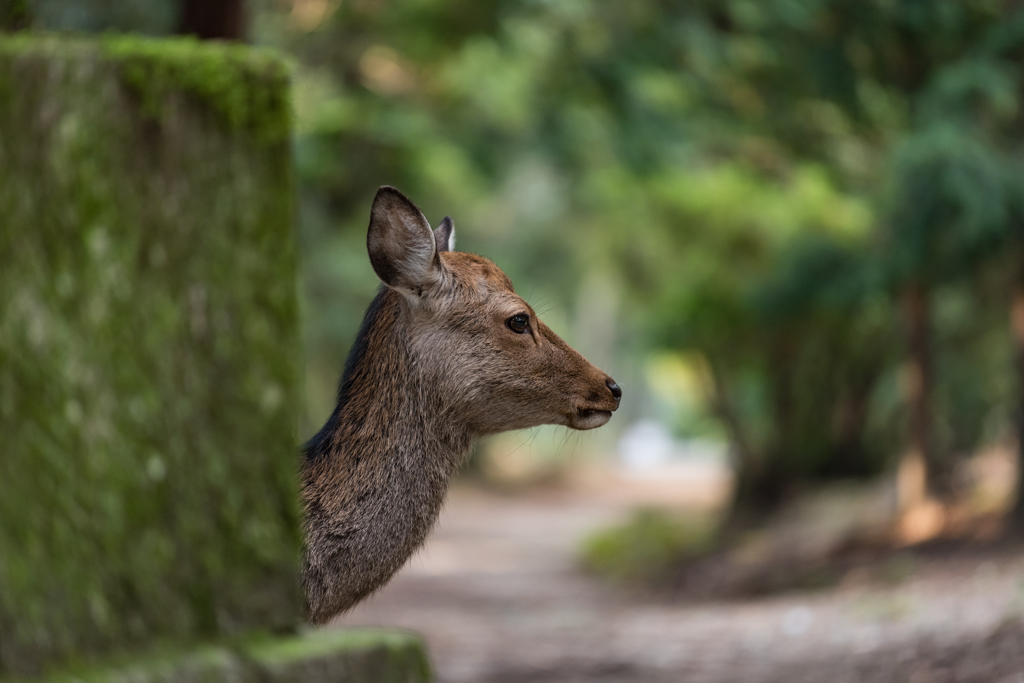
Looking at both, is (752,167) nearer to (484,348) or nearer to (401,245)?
(484,348)

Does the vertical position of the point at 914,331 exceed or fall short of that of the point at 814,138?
it falls short

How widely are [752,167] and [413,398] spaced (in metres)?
9.63

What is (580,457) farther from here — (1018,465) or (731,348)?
(1018,465)

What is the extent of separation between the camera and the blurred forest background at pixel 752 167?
7.69 m

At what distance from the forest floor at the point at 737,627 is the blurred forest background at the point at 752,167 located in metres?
1.88

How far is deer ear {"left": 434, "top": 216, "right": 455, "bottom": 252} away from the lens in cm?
386

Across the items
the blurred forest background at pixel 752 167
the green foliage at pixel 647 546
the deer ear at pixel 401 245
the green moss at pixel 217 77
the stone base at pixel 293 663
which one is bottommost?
the stone base at pixel 293 663

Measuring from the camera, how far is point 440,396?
134 inches

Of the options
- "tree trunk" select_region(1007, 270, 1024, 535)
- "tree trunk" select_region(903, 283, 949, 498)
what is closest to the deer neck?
"tree trunk" select_region(1007, 270, 1024, 535)

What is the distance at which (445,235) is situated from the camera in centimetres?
392

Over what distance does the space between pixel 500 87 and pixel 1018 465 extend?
258 inches

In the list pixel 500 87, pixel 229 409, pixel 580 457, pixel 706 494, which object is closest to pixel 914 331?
pixel 500 87

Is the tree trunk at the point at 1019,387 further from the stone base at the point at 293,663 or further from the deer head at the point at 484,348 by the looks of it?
the stone base at the point at 293,663

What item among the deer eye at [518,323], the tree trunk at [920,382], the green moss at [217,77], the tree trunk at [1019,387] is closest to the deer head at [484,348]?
the deer eye at [518,323]
